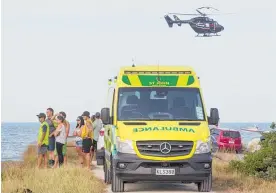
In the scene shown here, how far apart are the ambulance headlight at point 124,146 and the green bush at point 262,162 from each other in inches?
192

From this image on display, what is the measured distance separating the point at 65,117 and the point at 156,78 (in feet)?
19.4

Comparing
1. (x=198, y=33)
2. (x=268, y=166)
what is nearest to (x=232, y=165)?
(x=268, y=166)

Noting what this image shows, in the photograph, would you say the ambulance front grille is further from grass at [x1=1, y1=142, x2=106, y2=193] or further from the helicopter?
the helicopter

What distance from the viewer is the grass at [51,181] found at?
1623 cm

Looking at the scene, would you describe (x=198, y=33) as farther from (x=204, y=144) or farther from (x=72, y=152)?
(x=204, y=144)

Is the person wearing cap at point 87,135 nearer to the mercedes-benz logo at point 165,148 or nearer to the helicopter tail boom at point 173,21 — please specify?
the mercedes-benz logo at point 165,148

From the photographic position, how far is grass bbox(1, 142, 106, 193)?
16.2 metres

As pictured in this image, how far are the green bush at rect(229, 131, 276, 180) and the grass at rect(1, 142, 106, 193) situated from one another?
4.13 metres

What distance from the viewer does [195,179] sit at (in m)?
16.3

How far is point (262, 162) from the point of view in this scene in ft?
67.7

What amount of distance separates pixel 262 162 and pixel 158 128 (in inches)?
204

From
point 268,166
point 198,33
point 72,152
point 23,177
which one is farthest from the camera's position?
point 198,33

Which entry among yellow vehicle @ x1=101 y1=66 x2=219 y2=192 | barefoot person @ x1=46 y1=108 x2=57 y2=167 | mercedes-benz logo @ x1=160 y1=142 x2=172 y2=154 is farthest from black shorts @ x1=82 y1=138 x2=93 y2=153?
mercedes-benz logo @ x1=160 y1=142 x2=172 y2=154

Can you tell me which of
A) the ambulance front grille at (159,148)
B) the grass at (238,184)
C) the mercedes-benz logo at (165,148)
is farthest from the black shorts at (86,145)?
the mercedes-benz logo at (165,148)
